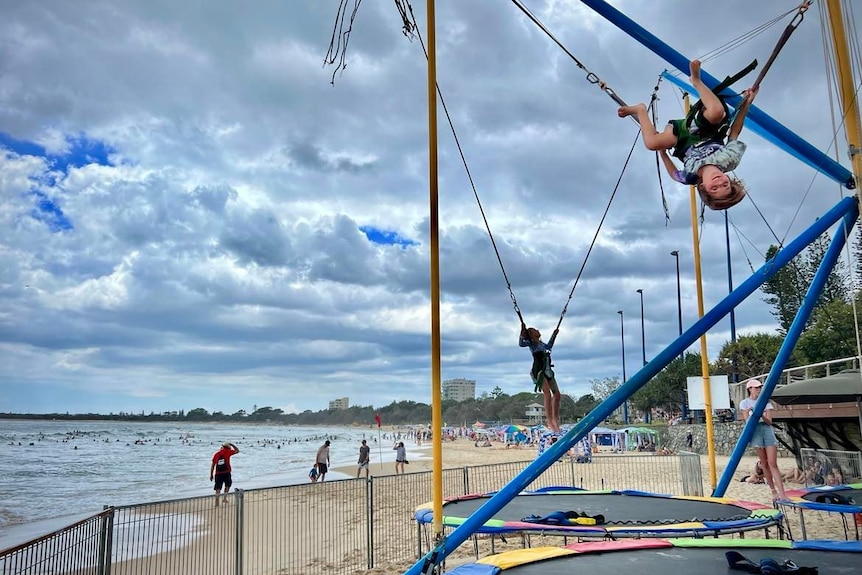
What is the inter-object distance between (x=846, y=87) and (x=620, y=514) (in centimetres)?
443

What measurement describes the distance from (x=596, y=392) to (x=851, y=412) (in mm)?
60981

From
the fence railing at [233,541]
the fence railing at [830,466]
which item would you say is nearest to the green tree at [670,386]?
the fence railing at [233,541]

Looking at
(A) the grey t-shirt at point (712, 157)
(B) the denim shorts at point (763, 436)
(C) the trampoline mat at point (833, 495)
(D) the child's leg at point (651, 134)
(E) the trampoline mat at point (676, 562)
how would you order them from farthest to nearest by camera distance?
1. (B) the denim shorts at point (763, 436)
2. (C) the trampoline mat at point (833, 495)
3. (E) the trampoline mat at point (676, 562)
4. (D) the child's leg at point (651, 134)
5. (A) the grey t-shirt at point (712, 157)

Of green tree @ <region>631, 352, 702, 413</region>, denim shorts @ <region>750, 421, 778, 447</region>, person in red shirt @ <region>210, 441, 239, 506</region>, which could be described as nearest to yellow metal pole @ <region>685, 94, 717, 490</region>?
denim shorts @ <region>750, 421, 778, 447</region>

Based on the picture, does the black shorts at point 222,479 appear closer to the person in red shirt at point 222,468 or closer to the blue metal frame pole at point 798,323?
the person in red shirt at point 222,468

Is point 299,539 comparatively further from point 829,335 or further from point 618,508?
point 829,335

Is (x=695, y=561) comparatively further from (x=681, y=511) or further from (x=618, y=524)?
(x=681, y=511)

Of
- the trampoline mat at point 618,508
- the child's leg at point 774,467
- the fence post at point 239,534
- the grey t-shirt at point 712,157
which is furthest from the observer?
the child's leg at point 774,467

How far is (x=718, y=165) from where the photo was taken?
11.9 ft

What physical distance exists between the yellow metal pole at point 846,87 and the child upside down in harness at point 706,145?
1267 mm

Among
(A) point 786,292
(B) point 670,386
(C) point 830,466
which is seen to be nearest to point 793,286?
(A) point 786,292

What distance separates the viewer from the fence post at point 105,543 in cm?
523

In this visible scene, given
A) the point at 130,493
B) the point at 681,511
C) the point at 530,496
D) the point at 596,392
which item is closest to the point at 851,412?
the point at 681,511

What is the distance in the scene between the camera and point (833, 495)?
6480mm
